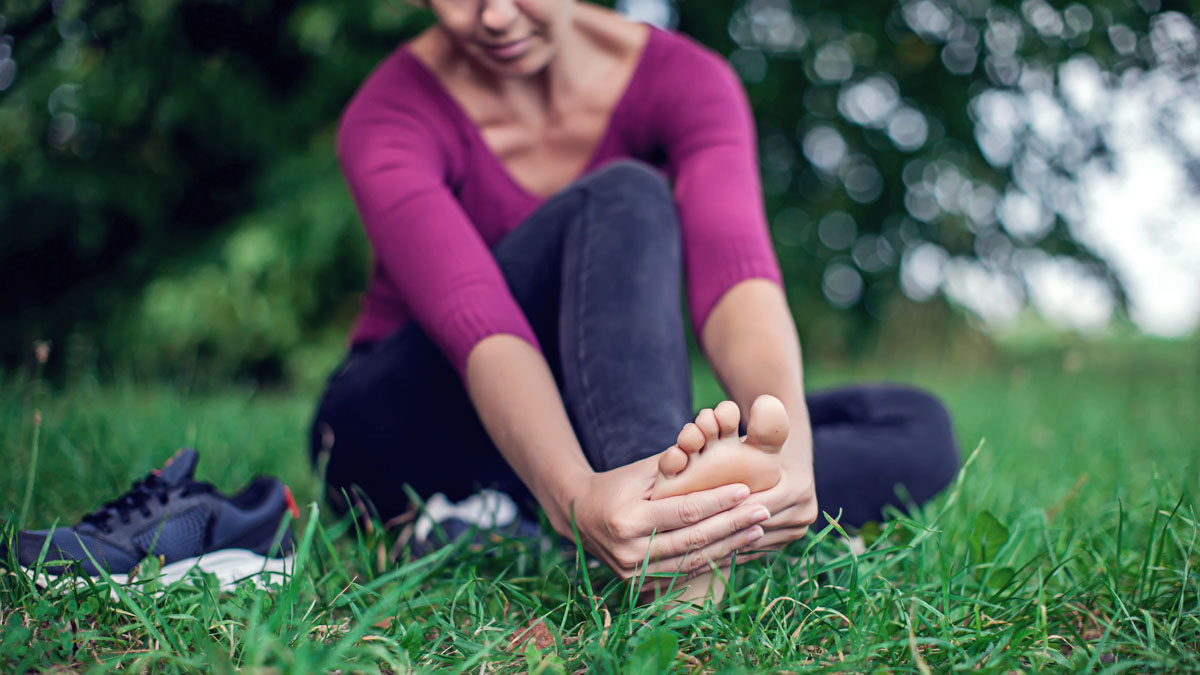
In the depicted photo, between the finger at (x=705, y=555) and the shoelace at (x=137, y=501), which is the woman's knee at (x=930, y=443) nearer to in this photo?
the finger at (x=705, y=555)

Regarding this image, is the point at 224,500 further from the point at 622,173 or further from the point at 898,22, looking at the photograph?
the point at 898,22

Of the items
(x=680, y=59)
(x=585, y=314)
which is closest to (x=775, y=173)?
(x=680, y=59)

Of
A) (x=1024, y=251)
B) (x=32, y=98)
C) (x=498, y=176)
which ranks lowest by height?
(x=1024, y=251)

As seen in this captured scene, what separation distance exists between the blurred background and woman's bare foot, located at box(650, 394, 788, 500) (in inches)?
82.7

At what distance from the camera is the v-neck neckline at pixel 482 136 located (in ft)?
4.43

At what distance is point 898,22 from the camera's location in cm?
379

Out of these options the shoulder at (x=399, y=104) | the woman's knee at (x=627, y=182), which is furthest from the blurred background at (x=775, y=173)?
the woman's knee at (x=627, y=182)

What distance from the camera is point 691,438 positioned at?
805 millimetres

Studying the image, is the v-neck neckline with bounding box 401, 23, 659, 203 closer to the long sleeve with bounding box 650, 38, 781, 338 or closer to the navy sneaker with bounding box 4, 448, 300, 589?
the long sleeve with bounding box 650, 38, 781, 338

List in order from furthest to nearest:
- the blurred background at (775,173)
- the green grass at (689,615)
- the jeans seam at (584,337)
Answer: the blurred background at (775,173), the jeans seam at (584,337), the green grass at (689,615)

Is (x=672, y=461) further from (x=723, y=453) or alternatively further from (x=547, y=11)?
(x=547, y=11)

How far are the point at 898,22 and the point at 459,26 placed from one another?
3.21 meters

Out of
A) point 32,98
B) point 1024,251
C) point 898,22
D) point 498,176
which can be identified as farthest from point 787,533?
point 1024,251

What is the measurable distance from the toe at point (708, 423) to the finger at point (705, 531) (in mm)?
88
